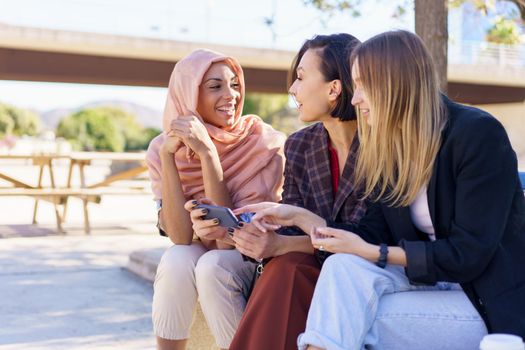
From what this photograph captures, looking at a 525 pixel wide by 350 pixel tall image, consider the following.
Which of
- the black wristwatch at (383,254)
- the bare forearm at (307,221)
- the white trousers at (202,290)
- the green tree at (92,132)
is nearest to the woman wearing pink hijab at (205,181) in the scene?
the white trousers at (202,290)

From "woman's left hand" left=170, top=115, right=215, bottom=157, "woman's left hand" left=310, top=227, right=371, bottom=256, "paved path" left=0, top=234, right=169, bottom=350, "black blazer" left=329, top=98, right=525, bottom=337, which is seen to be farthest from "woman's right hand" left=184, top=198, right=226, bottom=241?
"paved path" left=0, top=234, right=169, bottom=350

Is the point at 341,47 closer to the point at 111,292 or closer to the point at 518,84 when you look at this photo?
the point at 111,292

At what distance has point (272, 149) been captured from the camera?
3732 millimetres

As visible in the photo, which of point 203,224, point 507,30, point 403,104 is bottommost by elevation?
point 507,30

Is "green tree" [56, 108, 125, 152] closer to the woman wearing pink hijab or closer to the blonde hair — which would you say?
the woman wearing pink hijab

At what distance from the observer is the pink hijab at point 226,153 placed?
3654 millimetres

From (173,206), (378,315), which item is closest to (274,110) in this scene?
(173,206)

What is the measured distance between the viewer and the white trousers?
3.21 m

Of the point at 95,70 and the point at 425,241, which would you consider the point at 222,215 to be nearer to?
the point at 425,241

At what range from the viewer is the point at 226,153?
3.73 meters

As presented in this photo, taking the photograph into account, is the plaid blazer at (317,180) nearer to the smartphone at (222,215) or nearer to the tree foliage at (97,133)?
the smartphone at (222,215)

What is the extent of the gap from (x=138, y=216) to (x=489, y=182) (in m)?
11.6

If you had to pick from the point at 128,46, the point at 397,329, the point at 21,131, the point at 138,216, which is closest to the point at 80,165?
the point at 138,216

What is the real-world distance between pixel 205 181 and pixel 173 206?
0.62 ft
